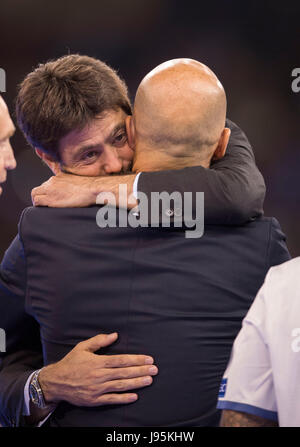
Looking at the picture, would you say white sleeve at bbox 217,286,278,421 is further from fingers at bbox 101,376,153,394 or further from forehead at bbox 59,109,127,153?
forehead at bbox 59,109,127,153

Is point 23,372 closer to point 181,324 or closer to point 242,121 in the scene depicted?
point 181,324

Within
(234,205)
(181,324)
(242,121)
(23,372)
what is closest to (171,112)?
(234,205)

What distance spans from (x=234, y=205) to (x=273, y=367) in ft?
1.37

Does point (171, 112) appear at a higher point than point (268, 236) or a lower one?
higher

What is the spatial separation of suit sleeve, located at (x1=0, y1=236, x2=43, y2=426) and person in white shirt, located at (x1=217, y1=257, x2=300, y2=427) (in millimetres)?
603

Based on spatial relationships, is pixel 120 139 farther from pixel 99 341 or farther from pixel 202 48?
pixel 202 48

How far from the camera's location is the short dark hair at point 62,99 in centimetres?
160

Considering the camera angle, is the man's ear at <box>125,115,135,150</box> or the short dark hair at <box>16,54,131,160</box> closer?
the man's ear at <box>125,115,135,150</box>

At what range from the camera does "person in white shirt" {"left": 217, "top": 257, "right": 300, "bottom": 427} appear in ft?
3.49

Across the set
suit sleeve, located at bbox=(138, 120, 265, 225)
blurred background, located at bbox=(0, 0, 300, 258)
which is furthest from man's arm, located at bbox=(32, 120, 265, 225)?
blurred background, located at bbox=(0, 0, 300, 258)

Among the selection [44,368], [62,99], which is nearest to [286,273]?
[44,368]

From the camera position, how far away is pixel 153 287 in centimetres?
133

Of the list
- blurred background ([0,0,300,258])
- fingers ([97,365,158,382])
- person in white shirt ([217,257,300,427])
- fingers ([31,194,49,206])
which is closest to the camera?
person in white shirt ([217,257,300,427])

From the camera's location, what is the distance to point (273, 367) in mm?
1073
